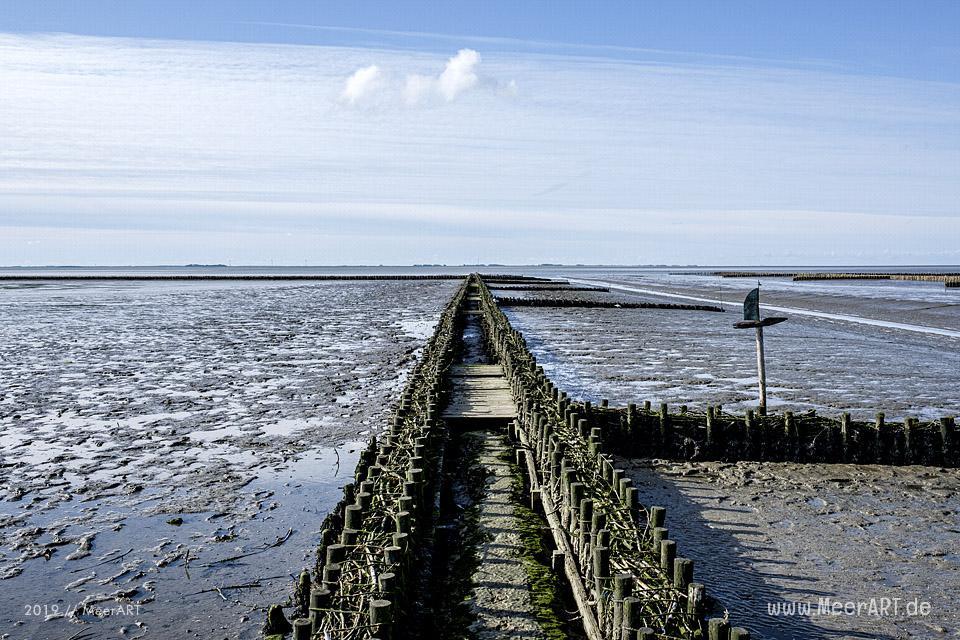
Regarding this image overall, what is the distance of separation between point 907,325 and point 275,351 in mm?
31156

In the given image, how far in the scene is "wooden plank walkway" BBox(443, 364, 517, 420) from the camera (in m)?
12.6

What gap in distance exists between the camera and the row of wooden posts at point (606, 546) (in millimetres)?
5227

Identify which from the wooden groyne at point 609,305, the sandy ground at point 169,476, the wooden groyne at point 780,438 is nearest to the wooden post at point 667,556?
the sandy ground at point 169,476

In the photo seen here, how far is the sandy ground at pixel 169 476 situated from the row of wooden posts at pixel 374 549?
641 millimetres

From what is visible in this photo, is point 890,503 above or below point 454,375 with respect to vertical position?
below

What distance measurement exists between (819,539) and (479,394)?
714cm

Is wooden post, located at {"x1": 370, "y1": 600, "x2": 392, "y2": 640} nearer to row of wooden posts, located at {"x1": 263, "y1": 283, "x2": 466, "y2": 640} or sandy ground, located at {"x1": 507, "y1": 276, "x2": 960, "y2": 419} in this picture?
row of wooden posts, located at {"x1": 263, "y1": 283, "x2": 466, "y2": 640}

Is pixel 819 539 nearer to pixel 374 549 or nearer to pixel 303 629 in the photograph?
pixel 374 549

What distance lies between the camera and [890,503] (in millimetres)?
10125

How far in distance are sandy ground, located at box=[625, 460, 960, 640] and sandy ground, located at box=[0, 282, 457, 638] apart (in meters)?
4.67

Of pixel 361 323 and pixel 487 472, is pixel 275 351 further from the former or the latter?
pixel 487 472

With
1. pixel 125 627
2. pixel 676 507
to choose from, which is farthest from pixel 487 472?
pixel 125 627

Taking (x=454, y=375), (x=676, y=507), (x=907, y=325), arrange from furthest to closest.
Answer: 1. (x=907, y=325)
2. (x=454, y=375)
3. (x=676, y=507)

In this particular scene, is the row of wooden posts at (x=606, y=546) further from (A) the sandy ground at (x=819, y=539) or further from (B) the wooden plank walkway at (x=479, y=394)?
(B) the wooden plank walkway at (x=479, y=394)
